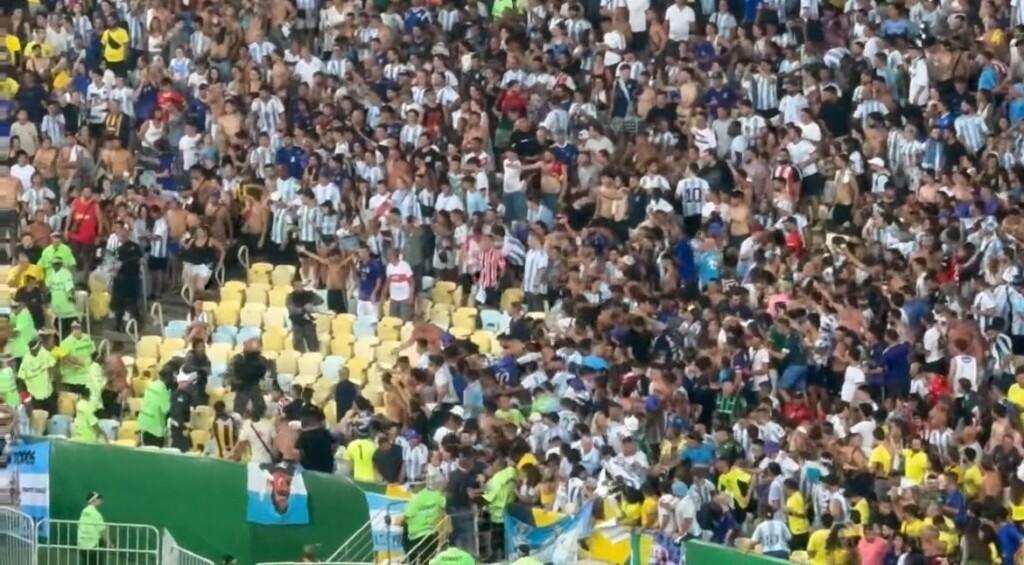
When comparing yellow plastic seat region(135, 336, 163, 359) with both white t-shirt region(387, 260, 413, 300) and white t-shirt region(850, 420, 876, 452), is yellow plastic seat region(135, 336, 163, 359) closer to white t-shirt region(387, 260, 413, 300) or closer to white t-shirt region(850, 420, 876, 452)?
white t-shirt region(387, 260, 413, 300)

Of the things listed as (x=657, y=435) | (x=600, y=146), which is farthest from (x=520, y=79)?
(x=657, y=435)

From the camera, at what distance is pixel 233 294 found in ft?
118

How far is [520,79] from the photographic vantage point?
3706cm

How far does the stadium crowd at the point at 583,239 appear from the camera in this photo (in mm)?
28719

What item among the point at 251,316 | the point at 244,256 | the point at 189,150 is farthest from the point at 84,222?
the point at 251,316

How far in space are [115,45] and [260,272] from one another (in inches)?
245

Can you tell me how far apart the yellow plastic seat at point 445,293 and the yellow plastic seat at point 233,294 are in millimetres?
2546

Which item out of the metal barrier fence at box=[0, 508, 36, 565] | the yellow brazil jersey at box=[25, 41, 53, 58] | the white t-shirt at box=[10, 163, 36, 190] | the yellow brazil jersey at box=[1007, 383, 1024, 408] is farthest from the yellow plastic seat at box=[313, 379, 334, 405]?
the yellow brazil jersey at box=[25, 41, 53, 58]

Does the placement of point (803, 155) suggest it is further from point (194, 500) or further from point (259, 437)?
point (194, 500)

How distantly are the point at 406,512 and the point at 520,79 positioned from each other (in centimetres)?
876

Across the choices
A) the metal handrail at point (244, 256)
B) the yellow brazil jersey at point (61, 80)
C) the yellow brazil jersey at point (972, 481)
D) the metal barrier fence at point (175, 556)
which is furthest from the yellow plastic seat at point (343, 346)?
the yellow brazil jersey at point (972, 481)

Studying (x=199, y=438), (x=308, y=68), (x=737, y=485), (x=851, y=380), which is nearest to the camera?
(x=737, y=485)

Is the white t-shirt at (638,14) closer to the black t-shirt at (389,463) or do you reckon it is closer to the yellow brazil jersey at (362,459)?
the yellow brazil jersey at (362,459)

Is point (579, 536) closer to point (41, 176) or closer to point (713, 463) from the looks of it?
point (713, 463)
